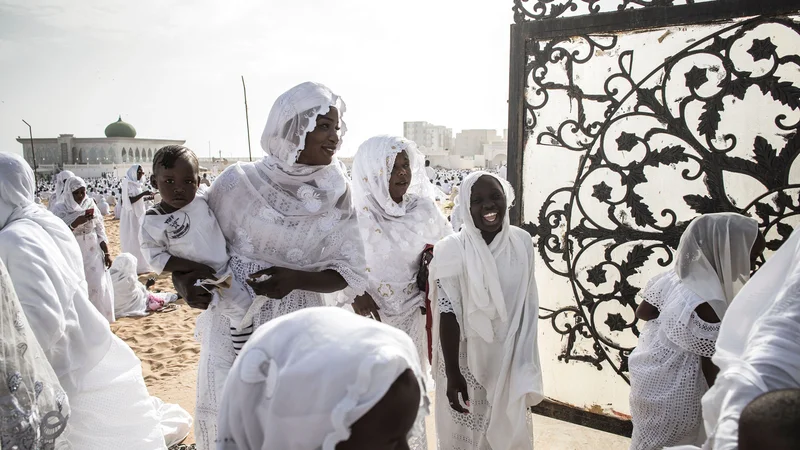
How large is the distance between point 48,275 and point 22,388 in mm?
696

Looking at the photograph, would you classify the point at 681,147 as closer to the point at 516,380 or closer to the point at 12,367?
the point at 516,380

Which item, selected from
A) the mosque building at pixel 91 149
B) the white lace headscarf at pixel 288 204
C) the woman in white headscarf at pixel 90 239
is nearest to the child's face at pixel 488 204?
the white lace headscarf at pixel 288 204

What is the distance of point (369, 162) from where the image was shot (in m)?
3.37

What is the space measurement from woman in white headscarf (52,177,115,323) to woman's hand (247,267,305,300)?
5.05 metres

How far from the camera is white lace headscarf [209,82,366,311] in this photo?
2283mm

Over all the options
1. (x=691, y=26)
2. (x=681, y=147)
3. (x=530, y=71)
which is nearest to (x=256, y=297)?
(x=530, y=71)

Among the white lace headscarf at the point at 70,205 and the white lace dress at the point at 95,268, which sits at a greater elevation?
the white lace headscarf at the point at 70,205

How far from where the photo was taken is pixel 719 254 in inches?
91.7

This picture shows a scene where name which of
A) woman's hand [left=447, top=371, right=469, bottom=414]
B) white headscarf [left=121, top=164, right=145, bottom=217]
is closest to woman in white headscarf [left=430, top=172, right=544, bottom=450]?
woman's hand [left=447, top=371, right=469, bottom=414]

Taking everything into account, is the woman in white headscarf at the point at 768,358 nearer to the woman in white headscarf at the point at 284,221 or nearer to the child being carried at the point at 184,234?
the woman in white headscarf at the point at 284,221

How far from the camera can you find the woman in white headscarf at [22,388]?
163 centimetres

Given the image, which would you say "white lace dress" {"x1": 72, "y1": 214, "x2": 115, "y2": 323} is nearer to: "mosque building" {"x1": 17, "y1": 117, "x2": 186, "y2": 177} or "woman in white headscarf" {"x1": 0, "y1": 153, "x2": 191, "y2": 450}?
"woman in white headscarf" {"x1": 0, "y1": 153, "x2": 191, "y2": 450}

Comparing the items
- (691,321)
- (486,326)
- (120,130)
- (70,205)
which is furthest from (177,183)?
(120,130)

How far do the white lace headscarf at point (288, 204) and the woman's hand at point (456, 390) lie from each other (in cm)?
67
